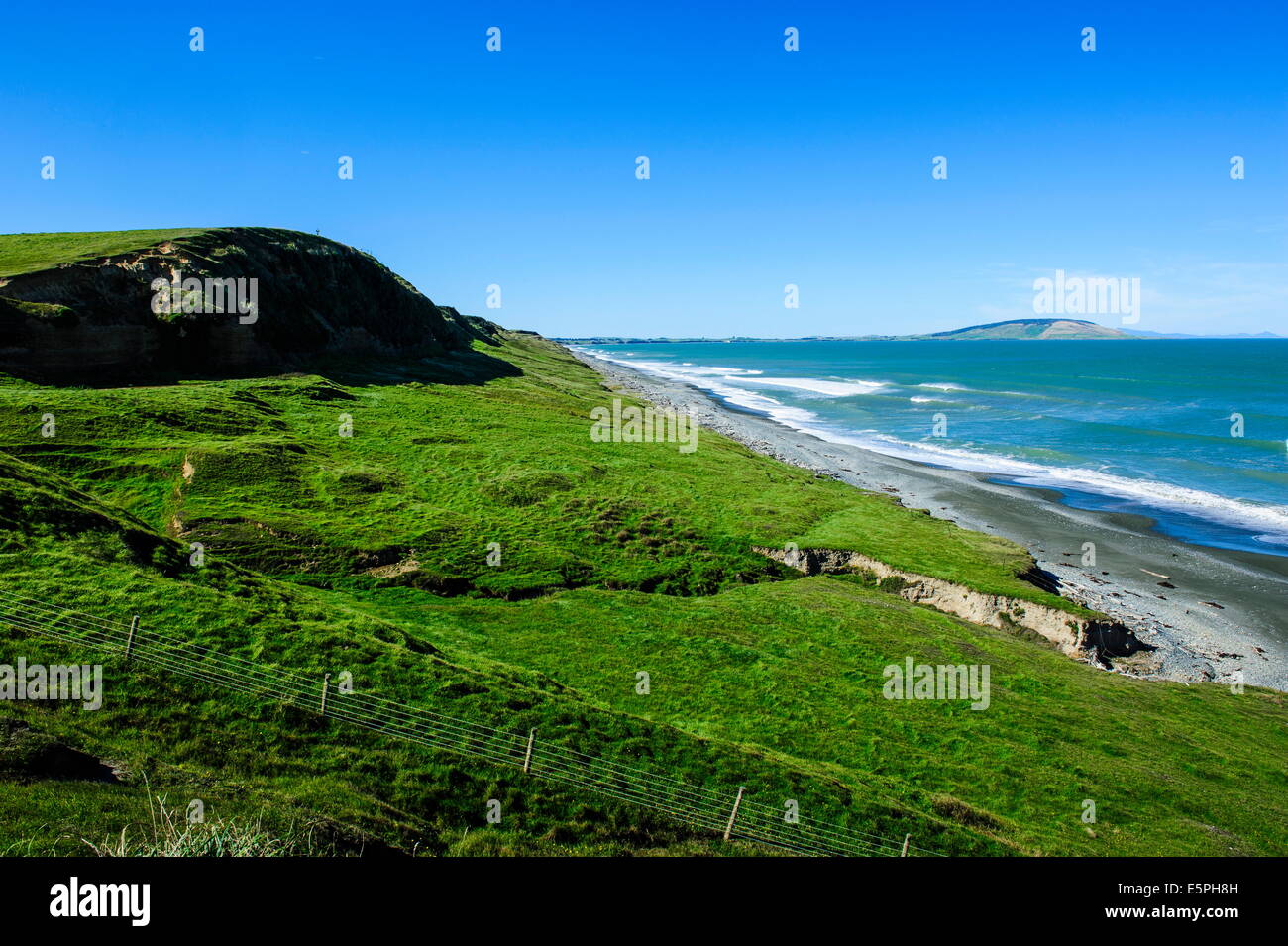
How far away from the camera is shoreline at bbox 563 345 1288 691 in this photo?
123 feet

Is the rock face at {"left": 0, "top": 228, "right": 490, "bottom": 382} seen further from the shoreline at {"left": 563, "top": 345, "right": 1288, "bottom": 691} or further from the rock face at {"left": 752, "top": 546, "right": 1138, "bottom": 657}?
the shoreline at {"left": 563, "top": 345, "right": 1288, "bottom": 691}

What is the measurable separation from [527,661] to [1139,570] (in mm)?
49125

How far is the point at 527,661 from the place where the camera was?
2814cm

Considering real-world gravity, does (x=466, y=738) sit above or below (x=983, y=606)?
above

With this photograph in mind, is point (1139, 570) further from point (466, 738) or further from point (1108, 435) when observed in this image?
point (1108, 435)

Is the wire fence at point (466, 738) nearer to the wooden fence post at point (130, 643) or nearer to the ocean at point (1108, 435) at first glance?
the wooden fence post at point (130, 643)

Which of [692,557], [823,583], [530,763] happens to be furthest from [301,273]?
[530,763]

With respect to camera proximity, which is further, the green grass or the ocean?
the ocean

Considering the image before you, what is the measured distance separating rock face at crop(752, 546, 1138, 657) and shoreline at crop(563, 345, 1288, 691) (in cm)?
204

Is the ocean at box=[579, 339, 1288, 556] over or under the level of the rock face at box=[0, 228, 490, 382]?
under

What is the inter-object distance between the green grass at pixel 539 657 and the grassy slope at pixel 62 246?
1772cm

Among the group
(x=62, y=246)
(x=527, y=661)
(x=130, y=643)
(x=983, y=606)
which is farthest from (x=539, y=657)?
(x=62, y=246)

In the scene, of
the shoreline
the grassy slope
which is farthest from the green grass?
the grassy slope
